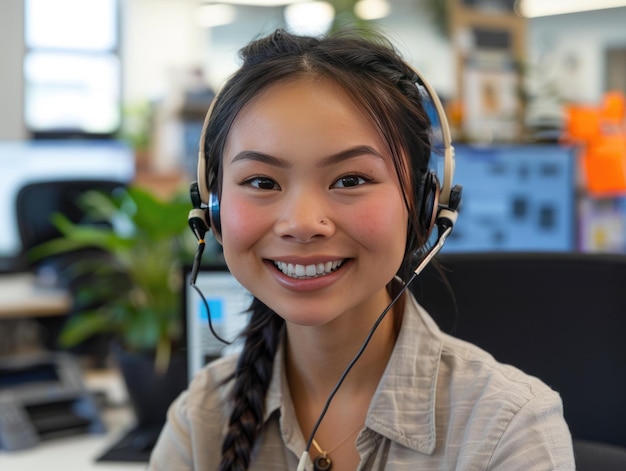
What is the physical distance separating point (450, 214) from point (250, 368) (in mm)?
329

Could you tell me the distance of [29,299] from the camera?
2.72 metres

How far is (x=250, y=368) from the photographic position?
1.00 m

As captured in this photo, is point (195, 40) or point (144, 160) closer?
point (144, 160)

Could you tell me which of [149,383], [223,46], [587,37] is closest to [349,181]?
[149,383]

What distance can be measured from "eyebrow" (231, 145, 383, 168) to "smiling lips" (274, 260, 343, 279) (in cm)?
10

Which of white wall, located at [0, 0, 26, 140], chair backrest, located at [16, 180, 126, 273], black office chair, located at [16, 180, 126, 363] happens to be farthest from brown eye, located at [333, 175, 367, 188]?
white wall, located at [0, 0, 26, 140]

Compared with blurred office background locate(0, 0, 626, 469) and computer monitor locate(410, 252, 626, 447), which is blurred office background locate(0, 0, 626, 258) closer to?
blurred office background locate(0, 0, 626, 469)

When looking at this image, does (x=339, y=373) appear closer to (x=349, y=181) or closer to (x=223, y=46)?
(x=349, y=181)

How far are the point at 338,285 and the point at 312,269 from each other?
0.03m

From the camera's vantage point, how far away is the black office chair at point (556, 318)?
41.5 inches

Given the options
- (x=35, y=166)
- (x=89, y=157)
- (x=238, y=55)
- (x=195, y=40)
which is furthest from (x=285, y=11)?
(x=238, y=55)

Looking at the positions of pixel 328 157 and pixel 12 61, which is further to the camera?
pixel 12 61

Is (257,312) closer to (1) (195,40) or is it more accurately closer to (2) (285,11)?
(2) (285,11)

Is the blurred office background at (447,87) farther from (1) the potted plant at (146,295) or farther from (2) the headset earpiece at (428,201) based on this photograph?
(1) the potted plant at (146,295)
